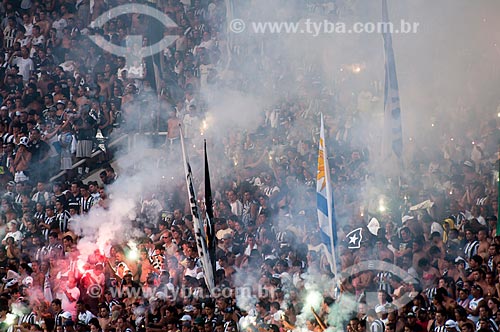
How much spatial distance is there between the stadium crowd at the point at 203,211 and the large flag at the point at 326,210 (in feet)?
1.56

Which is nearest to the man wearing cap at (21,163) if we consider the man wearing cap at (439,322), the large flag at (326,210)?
the large flag at (326,210)

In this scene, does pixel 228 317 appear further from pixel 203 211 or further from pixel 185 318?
pixel 203 211

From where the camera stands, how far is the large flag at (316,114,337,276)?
8539mm

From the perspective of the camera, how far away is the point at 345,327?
8469 mm

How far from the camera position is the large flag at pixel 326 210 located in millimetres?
8539

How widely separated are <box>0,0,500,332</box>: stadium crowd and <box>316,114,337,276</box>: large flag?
1.56 ft

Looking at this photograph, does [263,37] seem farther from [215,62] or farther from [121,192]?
[121,192]

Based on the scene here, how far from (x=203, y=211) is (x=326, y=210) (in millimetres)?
3643

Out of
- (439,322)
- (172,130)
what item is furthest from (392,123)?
(172,130)

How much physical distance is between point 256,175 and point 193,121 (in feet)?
6.27

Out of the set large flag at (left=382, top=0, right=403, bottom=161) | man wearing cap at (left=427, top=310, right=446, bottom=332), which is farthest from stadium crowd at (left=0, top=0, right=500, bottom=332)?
large flag at (left=382, top=0, right=403, bottom=161)

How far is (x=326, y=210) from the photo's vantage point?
871cm

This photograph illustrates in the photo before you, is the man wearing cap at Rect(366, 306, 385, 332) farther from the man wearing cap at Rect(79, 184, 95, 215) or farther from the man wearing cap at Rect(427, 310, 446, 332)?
the man wearing cap at Rect(79, 184, 95, 215)

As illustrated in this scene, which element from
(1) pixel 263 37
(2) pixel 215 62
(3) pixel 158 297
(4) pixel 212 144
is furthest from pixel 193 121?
(3) pixel 158 297
